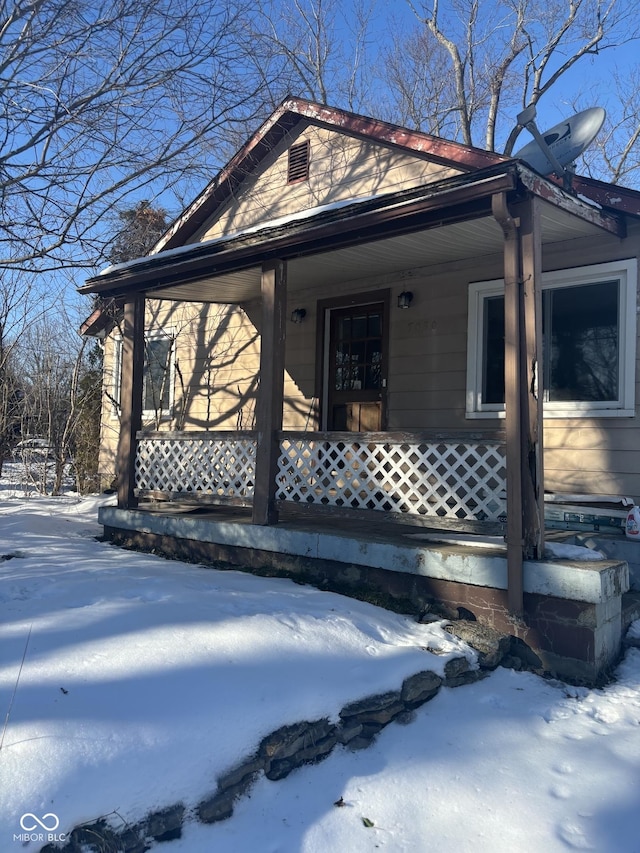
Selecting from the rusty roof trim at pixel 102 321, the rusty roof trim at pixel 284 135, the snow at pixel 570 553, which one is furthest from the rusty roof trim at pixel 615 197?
the rusty roof trim at pixel 102 321

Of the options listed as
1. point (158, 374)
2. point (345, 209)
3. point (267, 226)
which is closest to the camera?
point (345, 209)

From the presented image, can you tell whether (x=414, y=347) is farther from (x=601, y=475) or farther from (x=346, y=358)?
(x=601, y=475)

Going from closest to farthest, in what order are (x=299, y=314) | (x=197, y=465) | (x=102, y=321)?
(x=197, y=465) → (x=299, y=314) → (x=102, y=321)

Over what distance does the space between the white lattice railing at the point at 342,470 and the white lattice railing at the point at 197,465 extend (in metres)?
0.01

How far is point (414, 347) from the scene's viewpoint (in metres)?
8.16

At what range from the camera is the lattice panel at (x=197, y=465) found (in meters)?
7.00

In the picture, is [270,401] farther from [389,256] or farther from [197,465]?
[389,256]

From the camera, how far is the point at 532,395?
4910 mm

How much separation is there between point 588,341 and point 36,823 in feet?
20.0

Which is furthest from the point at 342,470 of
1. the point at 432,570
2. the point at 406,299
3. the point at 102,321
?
the point at 102,321

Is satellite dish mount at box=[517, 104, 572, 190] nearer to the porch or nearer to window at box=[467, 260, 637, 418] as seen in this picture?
window at box=[467, 260, 637, 418]

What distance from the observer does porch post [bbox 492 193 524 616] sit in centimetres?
479

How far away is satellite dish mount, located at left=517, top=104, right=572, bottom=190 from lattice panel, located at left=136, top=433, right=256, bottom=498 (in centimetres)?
388

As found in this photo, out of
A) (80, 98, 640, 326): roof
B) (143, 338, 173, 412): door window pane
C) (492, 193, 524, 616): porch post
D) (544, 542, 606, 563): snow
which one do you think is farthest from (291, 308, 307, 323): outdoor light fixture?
(544, 542, 606, 563): snow
